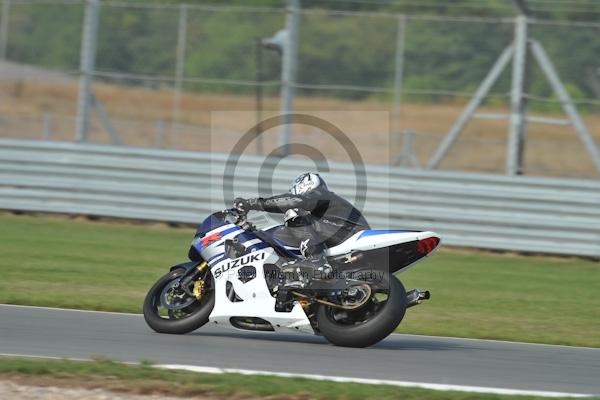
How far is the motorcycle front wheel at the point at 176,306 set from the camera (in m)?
8.73

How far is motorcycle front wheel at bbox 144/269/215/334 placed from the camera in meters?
8.73

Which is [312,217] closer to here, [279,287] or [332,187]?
[279,287]

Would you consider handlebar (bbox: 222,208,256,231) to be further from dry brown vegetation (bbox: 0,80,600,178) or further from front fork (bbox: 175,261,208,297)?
dry brown vegetation (bbox: 0,80,600,178)

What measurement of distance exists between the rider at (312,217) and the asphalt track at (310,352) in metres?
0.76

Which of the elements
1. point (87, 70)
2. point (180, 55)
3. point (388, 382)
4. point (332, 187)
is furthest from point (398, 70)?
point (388, 382)

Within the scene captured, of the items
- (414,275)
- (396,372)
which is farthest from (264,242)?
(414,275)

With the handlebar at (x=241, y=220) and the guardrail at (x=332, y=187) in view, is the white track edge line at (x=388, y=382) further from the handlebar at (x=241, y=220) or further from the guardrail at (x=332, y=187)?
the guardrail at (x=332, y=187)

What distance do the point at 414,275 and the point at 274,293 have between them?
5447 millimetres

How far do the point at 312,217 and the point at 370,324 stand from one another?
103 cm

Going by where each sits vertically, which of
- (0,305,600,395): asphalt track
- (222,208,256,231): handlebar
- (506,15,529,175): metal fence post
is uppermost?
(506,15,529,175): metal fence post

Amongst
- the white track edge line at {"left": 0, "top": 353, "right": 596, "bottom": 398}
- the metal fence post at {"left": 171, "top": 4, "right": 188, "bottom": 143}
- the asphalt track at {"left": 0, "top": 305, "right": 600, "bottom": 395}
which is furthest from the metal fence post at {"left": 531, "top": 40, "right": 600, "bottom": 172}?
the white track edge line at {"left": 0, "top": 353, "right": 596, "bottom": 398}

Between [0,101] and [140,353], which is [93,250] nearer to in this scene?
[140,353]

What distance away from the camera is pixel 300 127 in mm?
22906

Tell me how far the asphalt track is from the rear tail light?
2.71 ft
